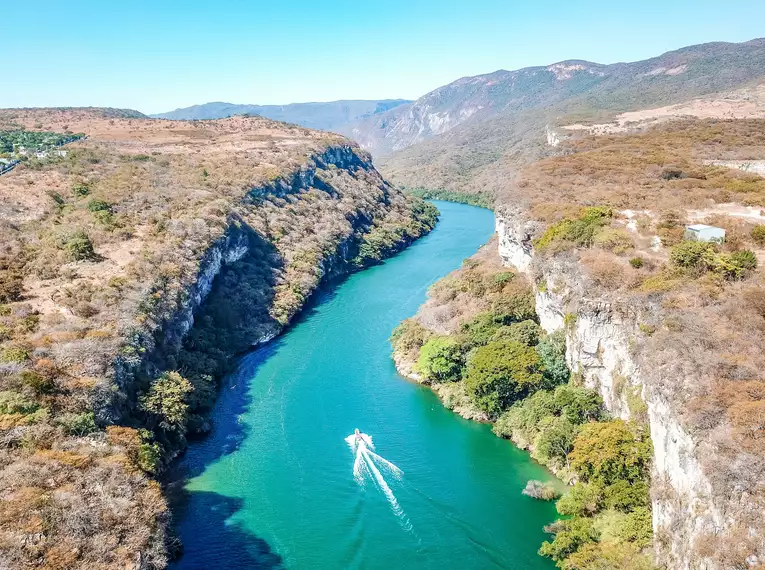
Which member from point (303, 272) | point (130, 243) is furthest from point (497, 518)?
point (303, 272)

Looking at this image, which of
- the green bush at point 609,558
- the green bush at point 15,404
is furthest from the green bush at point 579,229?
the green bush at point 15,404

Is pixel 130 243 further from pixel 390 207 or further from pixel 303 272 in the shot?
pixel 390 207

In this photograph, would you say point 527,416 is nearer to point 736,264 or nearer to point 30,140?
point 736,264

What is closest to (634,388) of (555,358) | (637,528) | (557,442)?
(557,442)

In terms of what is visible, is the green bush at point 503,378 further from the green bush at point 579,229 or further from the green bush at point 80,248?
the green bush at point 80,248

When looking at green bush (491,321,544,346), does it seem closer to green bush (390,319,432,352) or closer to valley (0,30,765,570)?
valley (0,30,765,570)
